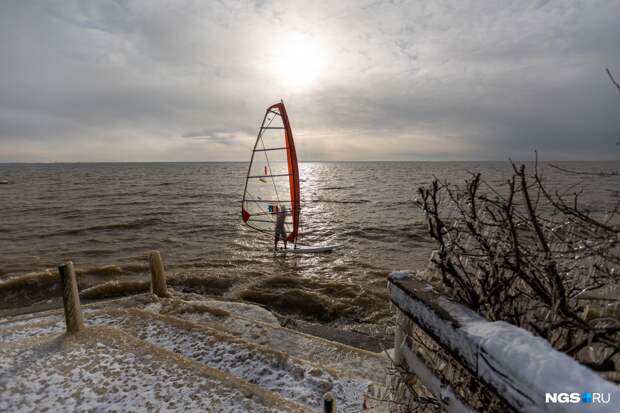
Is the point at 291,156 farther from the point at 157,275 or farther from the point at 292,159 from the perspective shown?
the point at 157,275

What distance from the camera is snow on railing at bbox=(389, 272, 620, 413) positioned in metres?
1.00

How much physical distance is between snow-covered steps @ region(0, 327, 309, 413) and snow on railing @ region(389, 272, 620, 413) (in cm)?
200

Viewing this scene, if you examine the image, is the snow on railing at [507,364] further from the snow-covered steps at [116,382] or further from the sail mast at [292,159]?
the sail mast at [292,159]

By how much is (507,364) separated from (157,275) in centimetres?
731

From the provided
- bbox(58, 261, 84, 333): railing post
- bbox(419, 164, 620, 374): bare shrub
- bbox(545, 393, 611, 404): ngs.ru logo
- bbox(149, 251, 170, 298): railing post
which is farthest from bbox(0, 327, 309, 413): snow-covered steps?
bbox(149, 251, 170, 298): railing post

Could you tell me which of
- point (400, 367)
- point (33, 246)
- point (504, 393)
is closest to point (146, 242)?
point (33, 246)

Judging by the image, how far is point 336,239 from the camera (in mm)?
18266

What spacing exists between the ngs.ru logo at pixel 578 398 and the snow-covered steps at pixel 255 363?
2882mm

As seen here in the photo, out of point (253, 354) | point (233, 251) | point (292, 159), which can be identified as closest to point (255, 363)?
point (253, 354)

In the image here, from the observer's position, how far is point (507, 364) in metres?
1.20

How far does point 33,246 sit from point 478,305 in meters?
19.5

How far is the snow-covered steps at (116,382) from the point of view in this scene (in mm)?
3072

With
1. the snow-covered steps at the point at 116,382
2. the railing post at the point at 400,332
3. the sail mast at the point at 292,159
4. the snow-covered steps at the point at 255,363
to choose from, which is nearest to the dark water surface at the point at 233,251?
the sail mast at the point at 292,159

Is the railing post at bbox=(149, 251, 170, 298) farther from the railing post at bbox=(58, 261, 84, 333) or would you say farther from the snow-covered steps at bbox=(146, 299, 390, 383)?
the railing post at bbox=(58, 261, 84, 333)
